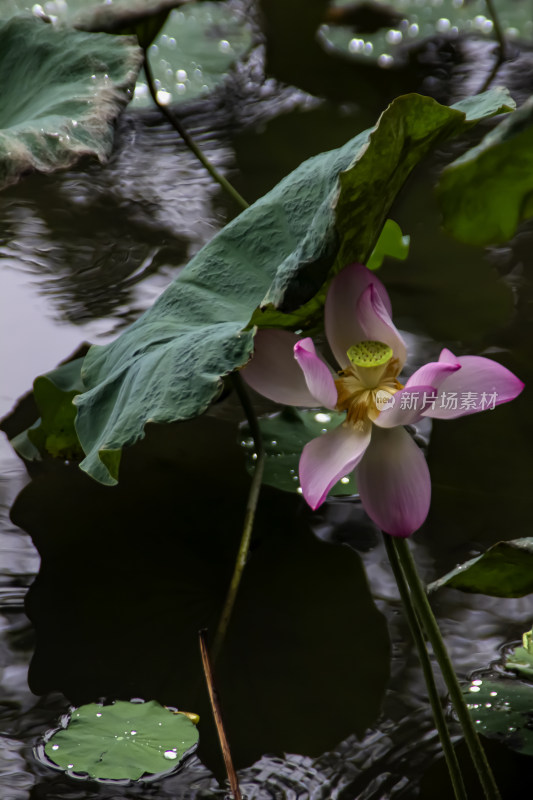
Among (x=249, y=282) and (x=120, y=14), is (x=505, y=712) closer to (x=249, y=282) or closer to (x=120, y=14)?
(x=249, y=282)

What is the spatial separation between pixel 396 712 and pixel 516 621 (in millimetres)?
179

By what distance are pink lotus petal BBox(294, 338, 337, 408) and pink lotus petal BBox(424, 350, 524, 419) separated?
8cm

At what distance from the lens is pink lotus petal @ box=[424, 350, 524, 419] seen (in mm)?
655

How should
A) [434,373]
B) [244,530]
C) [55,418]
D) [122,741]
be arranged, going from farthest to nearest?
1. [55,418]
2. [244,530]
3. [122,741]
4. [434,373]

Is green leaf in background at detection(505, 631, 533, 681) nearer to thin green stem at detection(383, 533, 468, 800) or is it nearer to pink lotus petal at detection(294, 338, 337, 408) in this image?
thin green stem at detection(383, 533, 468, 800)

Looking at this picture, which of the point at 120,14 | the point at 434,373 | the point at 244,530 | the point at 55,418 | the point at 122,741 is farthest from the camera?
the point at 120,14

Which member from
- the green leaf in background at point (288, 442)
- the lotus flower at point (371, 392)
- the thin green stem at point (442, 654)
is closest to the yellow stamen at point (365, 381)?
the lotus flower at point (371, 392)

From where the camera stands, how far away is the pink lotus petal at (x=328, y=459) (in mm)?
638

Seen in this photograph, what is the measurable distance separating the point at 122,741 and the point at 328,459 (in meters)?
0.34

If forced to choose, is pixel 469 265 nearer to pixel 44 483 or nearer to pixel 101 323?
pixel 101 323

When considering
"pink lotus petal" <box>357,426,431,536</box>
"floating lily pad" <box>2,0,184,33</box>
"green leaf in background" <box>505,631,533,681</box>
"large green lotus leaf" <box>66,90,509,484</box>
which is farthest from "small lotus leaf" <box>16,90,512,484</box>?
"floating lily pad" <box>2,0,184,33</box>

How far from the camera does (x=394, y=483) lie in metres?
0.66

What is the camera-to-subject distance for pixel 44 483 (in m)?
1.14

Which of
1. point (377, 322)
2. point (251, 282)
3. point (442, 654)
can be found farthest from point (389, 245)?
point (442, 654)
